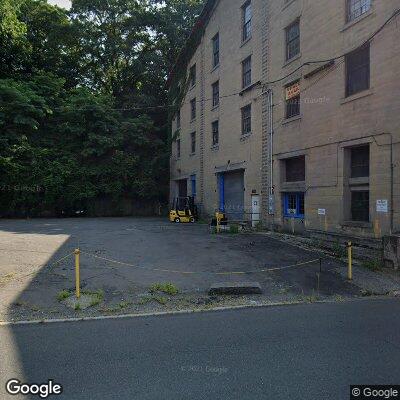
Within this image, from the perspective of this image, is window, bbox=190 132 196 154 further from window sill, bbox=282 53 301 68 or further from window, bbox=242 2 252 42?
window sill, bbox=282 53 301 68

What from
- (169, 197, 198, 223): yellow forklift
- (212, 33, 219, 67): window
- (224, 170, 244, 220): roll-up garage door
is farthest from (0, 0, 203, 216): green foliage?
(224, 170, 244, 220): roll-up garage door

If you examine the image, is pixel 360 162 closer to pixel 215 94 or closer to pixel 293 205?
pixel 293 205

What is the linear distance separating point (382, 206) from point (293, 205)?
5.77 metres

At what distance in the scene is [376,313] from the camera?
723 cm

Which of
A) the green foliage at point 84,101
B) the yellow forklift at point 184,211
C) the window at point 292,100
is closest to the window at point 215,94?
the yellow forklift at point 184,211

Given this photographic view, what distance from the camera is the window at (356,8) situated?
13.5 m

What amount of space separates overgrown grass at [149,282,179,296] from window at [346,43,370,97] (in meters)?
9.96

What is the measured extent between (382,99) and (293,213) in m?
6.84

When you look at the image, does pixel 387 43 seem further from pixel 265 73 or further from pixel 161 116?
pixel 161 116

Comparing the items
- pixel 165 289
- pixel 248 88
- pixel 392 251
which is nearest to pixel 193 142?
pixel 248 88

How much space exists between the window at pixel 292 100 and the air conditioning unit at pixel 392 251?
797cm

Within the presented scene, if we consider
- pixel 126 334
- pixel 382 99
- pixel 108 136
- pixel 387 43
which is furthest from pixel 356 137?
pixel 108 136

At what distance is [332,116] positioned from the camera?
1494 centimetres

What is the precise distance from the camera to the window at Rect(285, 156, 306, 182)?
1736cm
